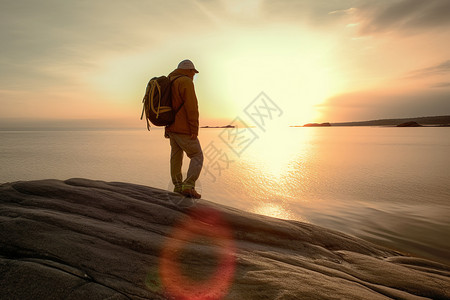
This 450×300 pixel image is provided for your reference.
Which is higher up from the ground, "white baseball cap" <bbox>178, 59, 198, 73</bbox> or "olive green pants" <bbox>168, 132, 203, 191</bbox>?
"white baseball cap" <bbox>178, 59, 198, 73</bbox>

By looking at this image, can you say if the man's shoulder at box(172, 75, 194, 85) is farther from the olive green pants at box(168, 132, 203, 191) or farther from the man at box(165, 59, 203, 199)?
the olive green pants at box(168, 132, 203, 191)

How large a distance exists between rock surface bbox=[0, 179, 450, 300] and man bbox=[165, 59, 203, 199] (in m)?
0.82

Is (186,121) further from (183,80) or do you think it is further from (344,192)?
(344,192)

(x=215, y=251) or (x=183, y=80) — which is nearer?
(x=215, y=251)

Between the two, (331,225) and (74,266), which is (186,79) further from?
(331,225)

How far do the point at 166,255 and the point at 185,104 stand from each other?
13.5ft

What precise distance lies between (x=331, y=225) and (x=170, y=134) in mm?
8854

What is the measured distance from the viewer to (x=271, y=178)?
23844 millimetres

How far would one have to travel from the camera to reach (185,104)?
7090mm

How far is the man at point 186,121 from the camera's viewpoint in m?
7.03

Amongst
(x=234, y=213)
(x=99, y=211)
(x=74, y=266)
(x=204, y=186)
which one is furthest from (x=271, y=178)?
(x=74, y=266)

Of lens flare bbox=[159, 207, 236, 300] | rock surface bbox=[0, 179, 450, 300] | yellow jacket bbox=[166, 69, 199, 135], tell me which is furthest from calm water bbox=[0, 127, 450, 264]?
yellow jacket bbox=[166, 69, 199, 135]

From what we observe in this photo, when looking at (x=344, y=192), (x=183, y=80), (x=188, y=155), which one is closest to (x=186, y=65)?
(x=183, y=80)

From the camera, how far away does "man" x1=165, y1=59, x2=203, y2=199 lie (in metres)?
7.03
